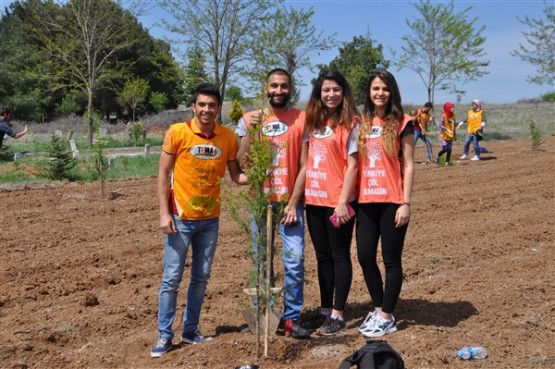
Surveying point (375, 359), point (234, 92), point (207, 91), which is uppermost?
point (234, 92)

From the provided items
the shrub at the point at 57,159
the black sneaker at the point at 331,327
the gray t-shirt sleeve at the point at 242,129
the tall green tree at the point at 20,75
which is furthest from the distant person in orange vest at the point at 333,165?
the tall green tree at the point at 20,75

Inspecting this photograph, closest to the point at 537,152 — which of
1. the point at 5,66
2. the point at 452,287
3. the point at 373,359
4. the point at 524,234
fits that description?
the point at 524,234

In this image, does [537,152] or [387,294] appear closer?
[387,294]

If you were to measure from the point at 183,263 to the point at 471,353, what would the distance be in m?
2.12

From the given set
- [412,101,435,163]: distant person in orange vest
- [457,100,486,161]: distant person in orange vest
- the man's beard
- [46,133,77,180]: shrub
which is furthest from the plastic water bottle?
[457,100,486,161]: distant person in orange vest

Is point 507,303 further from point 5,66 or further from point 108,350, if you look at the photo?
point 5,66

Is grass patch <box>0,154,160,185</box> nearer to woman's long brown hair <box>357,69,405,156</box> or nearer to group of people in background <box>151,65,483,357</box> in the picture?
group of people in background <box>151,65,483,357</box>

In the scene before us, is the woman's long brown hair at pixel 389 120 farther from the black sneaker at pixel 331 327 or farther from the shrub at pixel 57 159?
the shrub at pixel 57 159

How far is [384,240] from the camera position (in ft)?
14.4

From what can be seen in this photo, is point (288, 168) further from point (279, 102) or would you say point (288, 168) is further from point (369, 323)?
point (369, 323)

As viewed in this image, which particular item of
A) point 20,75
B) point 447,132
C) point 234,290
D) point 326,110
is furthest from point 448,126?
point 20,75

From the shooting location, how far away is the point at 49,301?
5617 mm

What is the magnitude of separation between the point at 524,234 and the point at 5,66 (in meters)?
33.7

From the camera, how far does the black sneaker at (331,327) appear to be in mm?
4535
